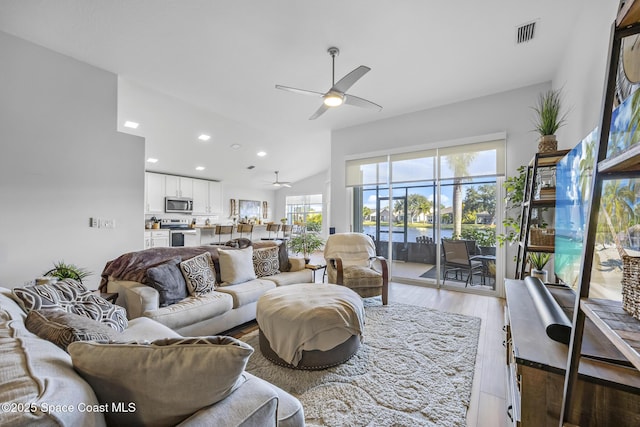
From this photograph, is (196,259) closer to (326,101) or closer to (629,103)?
(326,101)

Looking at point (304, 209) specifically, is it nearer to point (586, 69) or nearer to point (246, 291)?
point (246, 291)

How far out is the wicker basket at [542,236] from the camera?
95.4 inches

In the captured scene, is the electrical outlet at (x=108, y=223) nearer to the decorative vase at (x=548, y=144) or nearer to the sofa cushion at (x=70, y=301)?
the sofa cushion at (x=70, y=301)

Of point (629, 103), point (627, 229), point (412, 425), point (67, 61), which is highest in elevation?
point (67, 61)

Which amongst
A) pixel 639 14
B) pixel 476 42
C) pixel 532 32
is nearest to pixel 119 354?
pixel 639 14

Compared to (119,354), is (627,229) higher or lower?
higher

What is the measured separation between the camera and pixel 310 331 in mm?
2047

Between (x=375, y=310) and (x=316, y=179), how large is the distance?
712 centimetres

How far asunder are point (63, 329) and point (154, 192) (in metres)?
6.71

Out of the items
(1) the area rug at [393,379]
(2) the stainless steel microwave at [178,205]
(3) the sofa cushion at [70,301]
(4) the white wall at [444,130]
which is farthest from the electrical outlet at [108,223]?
(2) the stainless steel microwave at [178,205]

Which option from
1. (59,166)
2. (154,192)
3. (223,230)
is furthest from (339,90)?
(154,192)

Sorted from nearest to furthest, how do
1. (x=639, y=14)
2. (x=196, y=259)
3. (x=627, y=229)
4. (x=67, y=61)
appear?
(x=639, y=14) < (x=627, y=229) < (x=196, y=259) < (x=67, y=61)

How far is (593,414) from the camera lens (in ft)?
2.92

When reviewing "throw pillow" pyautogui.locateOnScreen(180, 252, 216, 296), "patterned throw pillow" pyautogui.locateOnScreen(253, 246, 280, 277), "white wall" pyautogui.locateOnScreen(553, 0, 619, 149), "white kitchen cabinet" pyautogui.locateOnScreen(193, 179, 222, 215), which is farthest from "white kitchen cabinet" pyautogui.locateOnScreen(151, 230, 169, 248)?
"white wall" pyautogui.locateOnScreen(553, 0, 619, 149)
